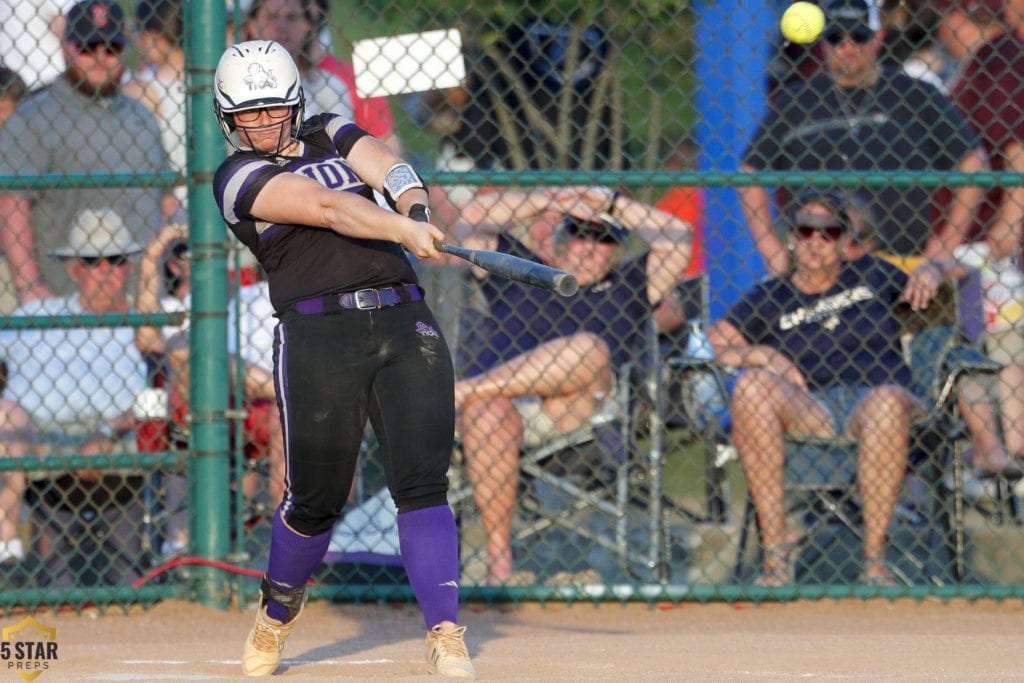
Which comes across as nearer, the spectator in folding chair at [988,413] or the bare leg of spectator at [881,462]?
the bare leg of spectator at [881,462]

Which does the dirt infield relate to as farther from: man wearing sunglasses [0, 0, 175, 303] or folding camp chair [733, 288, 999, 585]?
man wearing sunglasses [0, 0, 175, 303]

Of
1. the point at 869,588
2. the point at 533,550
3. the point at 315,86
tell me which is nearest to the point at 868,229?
the point at 869,588

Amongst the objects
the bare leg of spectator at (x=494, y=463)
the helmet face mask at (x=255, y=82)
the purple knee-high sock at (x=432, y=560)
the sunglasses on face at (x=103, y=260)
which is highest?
the helmet face mask at (x=255, y=82)

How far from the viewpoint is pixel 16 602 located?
5.46 meters

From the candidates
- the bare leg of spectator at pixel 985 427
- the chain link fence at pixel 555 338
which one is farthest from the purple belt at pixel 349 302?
the bare leg of spectator at pixel 985 427

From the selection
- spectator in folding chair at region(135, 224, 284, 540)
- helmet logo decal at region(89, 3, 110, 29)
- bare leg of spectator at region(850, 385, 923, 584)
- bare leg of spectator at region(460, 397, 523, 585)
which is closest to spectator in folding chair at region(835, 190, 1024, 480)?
bare leg of spectator at region(850, 385, 923, 584)

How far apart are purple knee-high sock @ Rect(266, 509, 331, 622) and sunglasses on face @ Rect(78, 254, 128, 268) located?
2083 mm

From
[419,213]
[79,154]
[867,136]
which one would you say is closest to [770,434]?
[867,136]

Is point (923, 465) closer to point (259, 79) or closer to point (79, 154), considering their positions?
point (259, 79)

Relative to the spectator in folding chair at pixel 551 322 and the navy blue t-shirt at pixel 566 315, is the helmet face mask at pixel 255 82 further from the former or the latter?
the navy blue t-shirt at pixel 566 315

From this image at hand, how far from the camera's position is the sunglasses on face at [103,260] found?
5879 millimetres

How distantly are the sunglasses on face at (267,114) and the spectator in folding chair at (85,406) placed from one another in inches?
73.2

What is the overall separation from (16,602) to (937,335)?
3.64 meters

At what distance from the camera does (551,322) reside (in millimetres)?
5973
